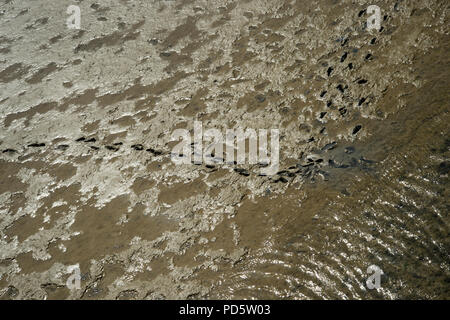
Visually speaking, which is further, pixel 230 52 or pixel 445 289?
pixel 230 52

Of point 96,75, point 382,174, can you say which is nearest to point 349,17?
point 382,174

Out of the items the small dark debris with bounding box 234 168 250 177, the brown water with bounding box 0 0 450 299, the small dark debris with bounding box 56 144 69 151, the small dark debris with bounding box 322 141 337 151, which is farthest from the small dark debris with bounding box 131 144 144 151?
the small dark debris with bounding box 322 141 337 151

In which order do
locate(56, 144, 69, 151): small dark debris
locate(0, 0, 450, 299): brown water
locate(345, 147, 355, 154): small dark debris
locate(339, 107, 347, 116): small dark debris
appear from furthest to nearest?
locate(56, 144, 69, 151): small dark debris → locate(339, 107, 347, 116): small dark debris → locate(345, 147, 355, 154): small dark debris → locate(0, 0, 450, 299): brown water

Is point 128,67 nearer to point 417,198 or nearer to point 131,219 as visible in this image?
point 131,219

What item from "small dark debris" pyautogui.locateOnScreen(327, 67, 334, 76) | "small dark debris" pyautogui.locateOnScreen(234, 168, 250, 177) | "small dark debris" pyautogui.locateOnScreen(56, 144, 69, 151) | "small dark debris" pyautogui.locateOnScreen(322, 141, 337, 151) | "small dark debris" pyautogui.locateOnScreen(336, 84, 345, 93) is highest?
"small dark debris" pyautogui.locateOnScreen(327, 67, 334, 76)

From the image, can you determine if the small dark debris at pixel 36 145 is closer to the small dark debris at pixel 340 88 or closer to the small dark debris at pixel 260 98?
the small dark debris at pixel 260 98

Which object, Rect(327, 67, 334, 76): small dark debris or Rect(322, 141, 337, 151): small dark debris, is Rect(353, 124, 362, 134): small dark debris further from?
Rect(327, 67, 334, 76): small dark debris

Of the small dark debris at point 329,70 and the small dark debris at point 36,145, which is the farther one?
the small dark debris at point 36,145

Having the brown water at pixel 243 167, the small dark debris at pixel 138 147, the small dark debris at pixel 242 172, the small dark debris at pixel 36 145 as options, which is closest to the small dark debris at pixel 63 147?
the brown water at pixel 243 167

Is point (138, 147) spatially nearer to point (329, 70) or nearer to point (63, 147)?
point (63, 147)
